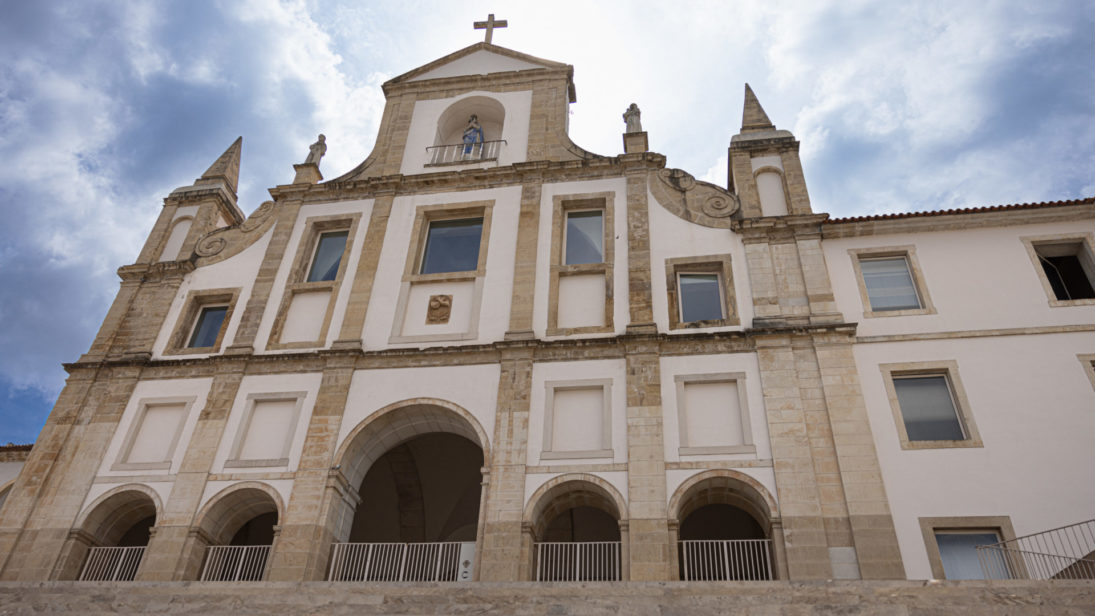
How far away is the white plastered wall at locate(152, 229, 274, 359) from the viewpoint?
20.0 metres

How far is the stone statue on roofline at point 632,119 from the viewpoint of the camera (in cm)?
2202

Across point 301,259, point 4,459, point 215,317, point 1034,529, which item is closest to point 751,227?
point 1034,529

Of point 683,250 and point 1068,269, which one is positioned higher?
point 683,250

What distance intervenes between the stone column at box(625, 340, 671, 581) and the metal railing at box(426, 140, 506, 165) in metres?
8.23

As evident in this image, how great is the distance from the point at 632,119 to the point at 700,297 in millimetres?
6564

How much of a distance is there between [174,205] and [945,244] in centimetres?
2116

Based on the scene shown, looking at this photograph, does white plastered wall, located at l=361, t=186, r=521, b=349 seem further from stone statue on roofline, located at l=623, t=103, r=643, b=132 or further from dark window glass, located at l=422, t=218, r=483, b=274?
stone statue on roofline, located at l=623, t=103, r=643, b=132

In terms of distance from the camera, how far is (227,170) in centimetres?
2405

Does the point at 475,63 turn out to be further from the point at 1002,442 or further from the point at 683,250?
the point at 1002,442

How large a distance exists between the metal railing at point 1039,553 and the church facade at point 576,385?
0.27ft

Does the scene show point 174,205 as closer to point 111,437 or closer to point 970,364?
point 111,437

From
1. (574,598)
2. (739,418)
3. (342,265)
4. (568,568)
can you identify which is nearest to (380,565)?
(568,568)

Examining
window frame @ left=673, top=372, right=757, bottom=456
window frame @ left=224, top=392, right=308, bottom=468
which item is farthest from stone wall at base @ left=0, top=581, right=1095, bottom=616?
window frame @ left=673, top=372, right=757, bottom=456

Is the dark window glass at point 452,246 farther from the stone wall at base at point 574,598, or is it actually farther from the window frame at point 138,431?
the stone wall at base at point 574,598
